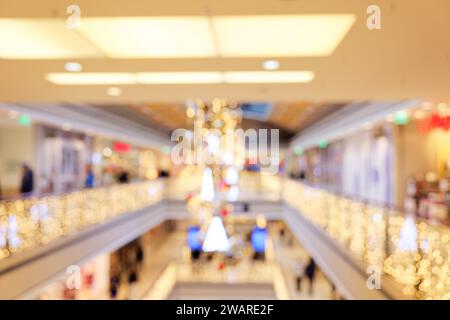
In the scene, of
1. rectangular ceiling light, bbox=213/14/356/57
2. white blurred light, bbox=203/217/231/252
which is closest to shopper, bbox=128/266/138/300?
white blurred light, bbox=203/217/231/252

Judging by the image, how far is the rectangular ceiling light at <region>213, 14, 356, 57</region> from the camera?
2865 millimetres

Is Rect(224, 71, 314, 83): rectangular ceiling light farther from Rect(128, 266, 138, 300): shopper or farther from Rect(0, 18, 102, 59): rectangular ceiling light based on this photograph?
Rect(128, 266, 138, 300): shopper

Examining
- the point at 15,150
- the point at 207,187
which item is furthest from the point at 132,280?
the point at 207,187

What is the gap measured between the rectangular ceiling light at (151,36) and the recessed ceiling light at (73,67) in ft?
1.55

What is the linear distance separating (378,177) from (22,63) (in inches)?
388

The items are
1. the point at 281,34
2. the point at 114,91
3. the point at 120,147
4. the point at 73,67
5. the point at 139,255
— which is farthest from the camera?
the point at 120,147

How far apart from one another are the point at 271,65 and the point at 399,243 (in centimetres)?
217

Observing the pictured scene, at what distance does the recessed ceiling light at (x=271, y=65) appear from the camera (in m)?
3.82

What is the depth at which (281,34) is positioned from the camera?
10.3ft

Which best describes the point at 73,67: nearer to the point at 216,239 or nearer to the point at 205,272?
the point at 216,239

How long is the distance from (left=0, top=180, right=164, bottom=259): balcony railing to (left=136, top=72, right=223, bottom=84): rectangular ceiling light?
2.53m

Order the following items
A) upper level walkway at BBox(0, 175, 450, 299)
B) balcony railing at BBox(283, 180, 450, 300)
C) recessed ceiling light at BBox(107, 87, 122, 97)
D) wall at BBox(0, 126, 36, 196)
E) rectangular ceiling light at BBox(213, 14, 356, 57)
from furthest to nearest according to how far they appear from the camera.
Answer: wall at BBox(0, 126, 36, 196) → recessed ceiling light at BBox(107, 87, 122, 97) → upper level walkway at BBox(0, 175, 450, 299) → balcony railing at BBox(283, 180, 450, 300) → rectangular ceiling light at BBox(213, 14, 356, 57)

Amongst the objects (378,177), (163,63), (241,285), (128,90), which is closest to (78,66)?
(163,63)

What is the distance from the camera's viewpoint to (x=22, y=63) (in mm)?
3896
